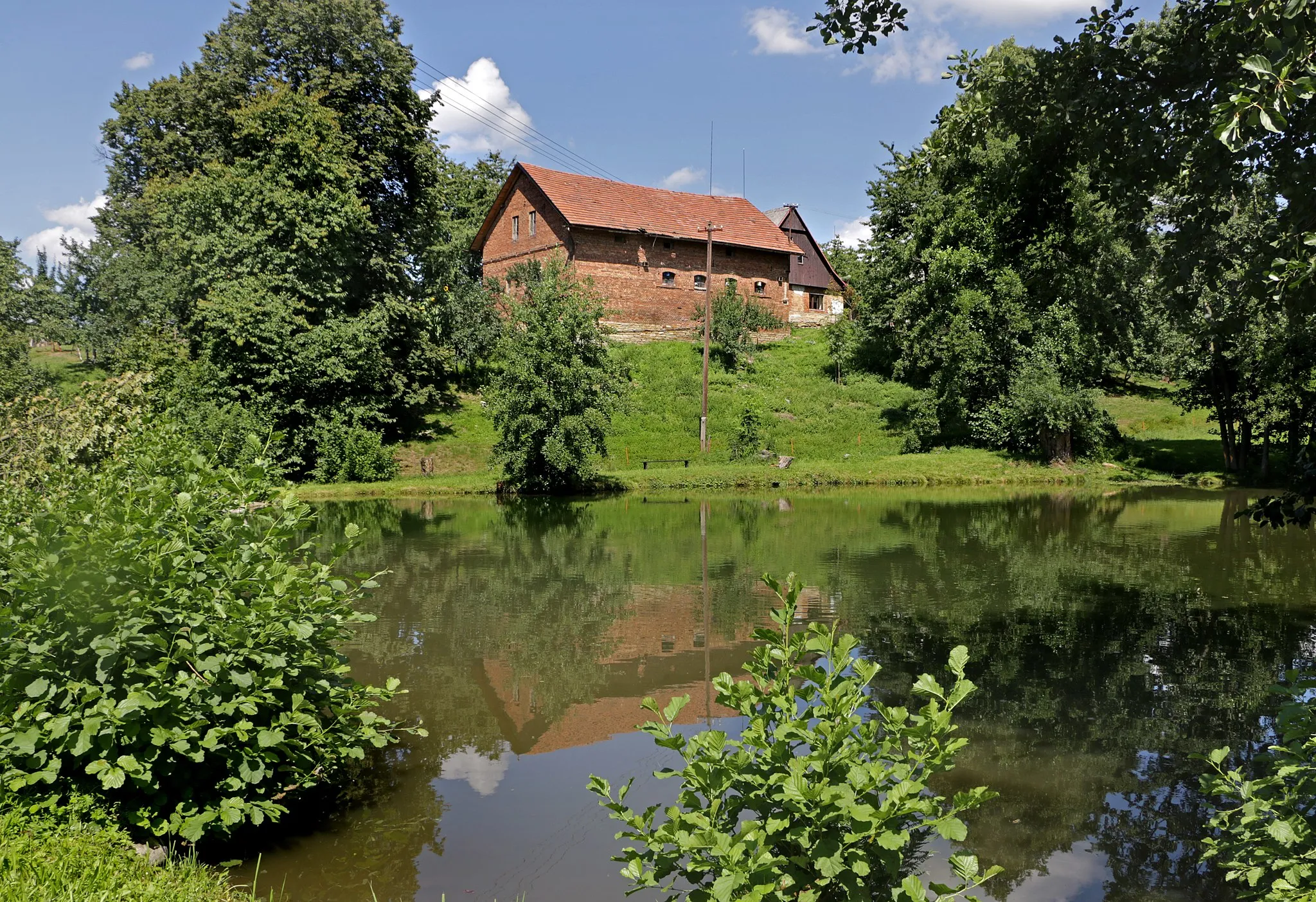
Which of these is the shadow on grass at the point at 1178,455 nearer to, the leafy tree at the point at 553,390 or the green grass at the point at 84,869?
the leafy tree at the point at 553,390

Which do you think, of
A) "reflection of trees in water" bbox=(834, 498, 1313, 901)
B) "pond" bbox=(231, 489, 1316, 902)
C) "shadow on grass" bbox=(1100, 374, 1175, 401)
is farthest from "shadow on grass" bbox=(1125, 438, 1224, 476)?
"reflection of trees in water" bbox=(834, 498, 1313, 901)

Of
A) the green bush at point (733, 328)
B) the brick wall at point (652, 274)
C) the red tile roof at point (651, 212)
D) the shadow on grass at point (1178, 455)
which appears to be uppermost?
the red tile roof at point (651, 212)

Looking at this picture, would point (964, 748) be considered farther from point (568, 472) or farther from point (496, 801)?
point (568, 472)

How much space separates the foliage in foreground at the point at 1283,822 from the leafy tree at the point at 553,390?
78.9ft

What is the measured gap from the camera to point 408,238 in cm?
3453

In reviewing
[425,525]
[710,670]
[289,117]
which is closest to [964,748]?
[710,670]

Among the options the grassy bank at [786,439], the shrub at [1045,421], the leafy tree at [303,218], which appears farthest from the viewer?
the shrub at [1045,421]

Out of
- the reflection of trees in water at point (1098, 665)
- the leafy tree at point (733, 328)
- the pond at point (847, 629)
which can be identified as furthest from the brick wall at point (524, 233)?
the reflection of trees in water at point (1098, 665)

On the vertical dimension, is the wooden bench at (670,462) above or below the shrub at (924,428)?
below

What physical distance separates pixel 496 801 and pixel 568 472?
22534 millimetres

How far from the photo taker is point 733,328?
1607 inches

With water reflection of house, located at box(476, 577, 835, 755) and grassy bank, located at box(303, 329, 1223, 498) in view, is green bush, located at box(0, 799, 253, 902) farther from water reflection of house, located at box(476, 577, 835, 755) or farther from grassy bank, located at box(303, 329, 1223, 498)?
grassy bank, located at box(303, 329, 1223, 498)

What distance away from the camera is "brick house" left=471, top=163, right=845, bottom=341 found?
43.2 m

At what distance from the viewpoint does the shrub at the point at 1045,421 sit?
31.2 meters
